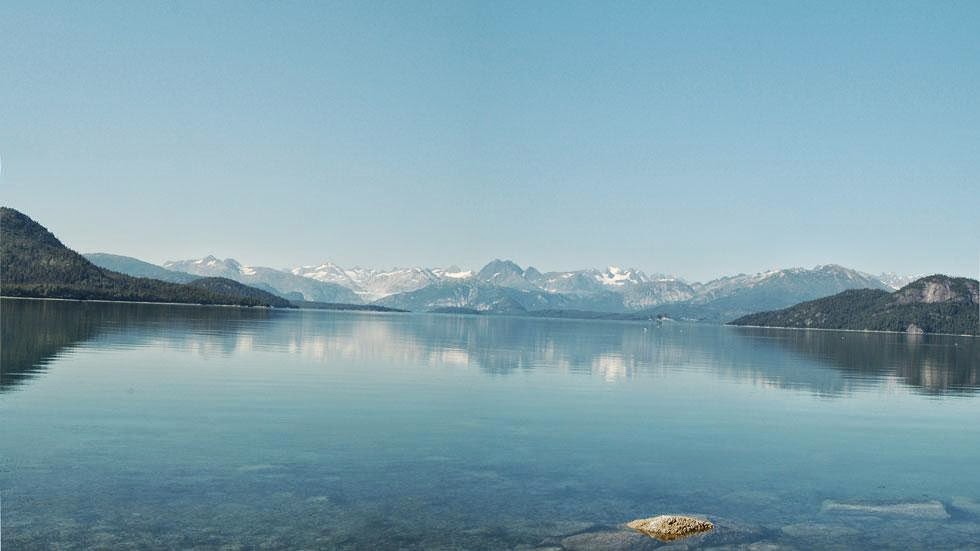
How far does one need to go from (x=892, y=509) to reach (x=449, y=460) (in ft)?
68.6

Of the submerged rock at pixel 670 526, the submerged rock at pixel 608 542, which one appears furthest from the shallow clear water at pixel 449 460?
the submerged rock at pixel 670 526

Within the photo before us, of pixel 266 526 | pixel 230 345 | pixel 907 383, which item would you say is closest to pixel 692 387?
pixel 907 383

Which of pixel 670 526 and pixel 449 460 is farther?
pixel 449 460

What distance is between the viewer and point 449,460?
37.9 meters

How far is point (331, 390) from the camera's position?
216 feet

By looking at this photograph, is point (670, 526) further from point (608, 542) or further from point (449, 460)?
point (449, 460)

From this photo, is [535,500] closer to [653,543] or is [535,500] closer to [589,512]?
[589,512]

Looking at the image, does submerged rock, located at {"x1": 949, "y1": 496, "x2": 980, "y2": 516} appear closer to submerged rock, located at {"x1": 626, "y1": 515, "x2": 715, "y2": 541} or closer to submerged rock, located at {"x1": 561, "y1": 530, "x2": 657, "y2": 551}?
submerged rock, located at {"x1": 626, "y1": 515, "x2": 715, "y2": 541}

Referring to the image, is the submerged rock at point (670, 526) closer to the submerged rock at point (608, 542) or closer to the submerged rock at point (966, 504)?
the submerged rock at point (608, 542)

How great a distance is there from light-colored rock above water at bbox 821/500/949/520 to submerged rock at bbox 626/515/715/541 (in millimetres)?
7462

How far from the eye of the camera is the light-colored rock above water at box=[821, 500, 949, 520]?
31.2 meters

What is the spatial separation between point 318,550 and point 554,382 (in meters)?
58.5

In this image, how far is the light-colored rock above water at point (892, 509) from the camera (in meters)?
31.2

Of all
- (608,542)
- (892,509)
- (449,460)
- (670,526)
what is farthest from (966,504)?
(449,460)
